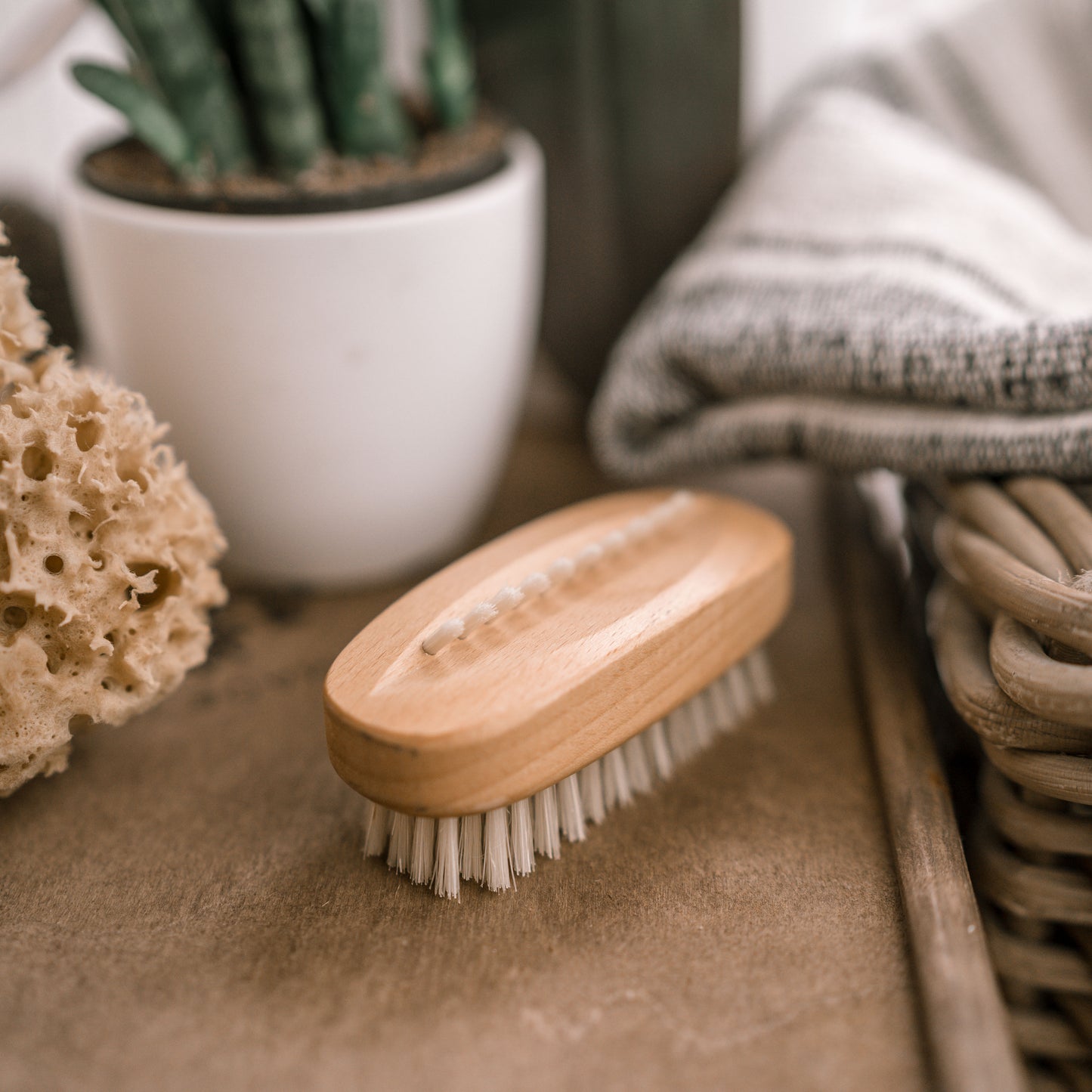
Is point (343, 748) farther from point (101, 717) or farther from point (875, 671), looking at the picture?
point (875, 671)

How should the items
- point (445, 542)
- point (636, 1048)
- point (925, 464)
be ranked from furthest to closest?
1. point (445, 542)
2. point (925, 464)
3. point (636, 1048)

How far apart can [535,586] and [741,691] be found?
4.5 inches

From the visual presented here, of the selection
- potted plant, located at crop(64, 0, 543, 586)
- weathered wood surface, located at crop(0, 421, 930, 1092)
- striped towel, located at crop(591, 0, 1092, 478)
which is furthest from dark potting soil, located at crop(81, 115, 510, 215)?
weathered wood surface, located at crop(0, 421, 930, 1092)

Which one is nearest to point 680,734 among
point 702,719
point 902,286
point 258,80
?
point 702,719

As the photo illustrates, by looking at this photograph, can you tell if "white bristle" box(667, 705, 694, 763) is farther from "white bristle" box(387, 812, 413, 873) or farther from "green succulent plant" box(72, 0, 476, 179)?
"green succulent plant" box(72, 0, 476, 179)

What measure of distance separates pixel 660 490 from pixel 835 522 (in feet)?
0.48

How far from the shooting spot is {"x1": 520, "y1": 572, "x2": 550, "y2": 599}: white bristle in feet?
1.12

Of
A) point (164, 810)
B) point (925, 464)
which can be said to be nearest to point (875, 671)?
point (925, 464)

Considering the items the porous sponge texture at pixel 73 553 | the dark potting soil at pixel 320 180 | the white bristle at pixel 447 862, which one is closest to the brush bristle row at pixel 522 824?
the white bristle at pixel 447 862

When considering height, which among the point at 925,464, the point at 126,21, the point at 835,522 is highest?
the point at 126,21

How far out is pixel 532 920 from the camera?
31 cm

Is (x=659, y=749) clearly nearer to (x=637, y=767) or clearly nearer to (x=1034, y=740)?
(x=637, y=767)

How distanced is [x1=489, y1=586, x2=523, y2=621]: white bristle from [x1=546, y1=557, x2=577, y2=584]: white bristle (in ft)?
0.07

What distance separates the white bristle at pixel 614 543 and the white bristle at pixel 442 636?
9cm
